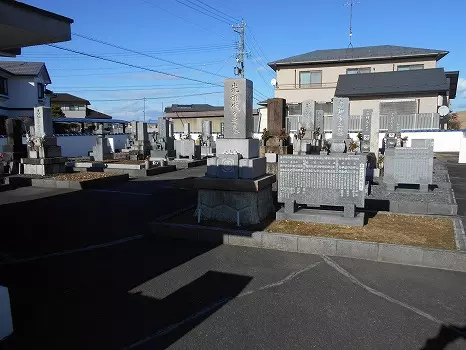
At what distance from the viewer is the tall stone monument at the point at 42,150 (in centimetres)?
Result: 1391

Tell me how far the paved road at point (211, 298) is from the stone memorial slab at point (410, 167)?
6447 millimetres

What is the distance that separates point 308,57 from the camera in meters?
33.9

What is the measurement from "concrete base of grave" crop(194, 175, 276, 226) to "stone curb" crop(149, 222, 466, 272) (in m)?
0.67

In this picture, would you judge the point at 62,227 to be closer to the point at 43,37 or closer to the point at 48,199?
the point at 48,199

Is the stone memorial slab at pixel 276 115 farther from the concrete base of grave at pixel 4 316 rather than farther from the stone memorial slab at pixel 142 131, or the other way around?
the concrete base of grave at pixel 4 316

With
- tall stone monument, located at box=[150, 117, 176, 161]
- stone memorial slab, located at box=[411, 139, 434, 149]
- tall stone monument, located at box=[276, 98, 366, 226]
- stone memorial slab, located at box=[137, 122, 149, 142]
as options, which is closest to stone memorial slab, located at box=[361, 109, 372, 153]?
stone memorial slab, located at box=[411, 139, 434, 149]

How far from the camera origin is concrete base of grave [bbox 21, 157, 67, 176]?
45.5 ft

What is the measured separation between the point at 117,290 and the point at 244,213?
3.19 metres

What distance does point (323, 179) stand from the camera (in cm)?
696

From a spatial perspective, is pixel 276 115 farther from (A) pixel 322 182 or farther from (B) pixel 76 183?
(A) pixel 322 182

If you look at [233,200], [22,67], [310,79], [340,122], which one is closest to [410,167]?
[340,122]

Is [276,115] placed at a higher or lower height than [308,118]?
higher

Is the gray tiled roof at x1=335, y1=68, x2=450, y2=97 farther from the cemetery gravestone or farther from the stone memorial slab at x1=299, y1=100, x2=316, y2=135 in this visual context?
the cemetery gravestone

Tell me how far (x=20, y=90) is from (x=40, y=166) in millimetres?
24228
